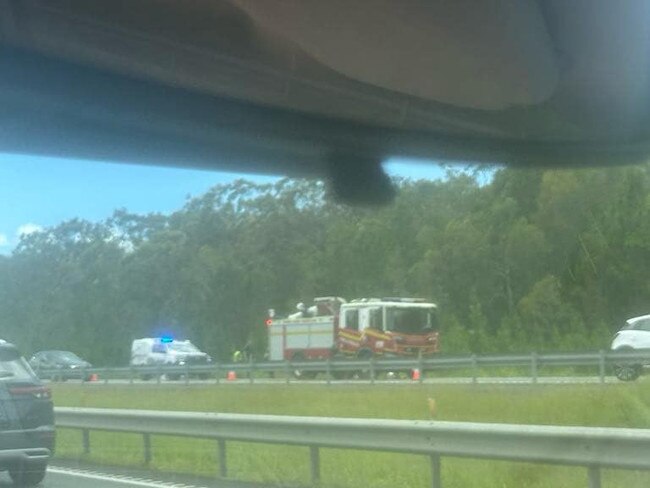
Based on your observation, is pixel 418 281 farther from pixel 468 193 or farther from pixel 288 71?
pixel 288 71

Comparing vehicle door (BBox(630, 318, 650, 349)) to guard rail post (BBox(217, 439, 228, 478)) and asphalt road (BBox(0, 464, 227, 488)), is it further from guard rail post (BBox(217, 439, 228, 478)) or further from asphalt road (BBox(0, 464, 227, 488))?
guard rail post (BBox(217, 439, 228, 478))

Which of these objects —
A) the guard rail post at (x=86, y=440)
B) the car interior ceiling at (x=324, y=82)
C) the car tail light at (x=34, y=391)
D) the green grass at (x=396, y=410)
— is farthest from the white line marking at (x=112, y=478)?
the car interior ceiling at (x=324, y=82)


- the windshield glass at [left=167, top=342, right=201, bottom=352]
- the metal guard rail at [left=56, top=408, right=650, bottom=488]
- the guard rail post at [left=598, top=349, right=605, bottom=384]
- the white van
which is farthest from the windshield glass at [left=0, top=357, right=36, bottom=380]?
the guard rail post at [left=598, top=349, right=605, bottom=384]

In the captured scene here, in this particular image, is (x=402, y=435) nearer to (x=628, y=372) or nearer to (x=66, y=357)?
(x=628, y=372)

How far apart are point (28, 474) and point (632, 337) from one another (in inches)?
188

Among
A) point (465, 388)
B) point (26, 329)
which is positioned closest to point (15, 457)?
point (26, 329)

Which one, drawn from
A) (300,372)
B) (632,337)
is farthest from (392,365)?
(632,337)

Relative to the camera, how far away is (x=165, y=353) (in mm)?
6535

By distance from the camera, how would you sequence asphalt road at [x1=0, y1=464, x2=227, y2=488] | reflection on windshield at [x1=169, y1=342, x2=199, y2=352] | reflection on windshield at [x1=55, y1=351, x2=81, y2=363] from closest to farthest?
reflection on windshield at [x1=169, y1=342, x2=199, y2=352]
reflection on windshield at [x1=55, y1=351, x2=81, y2=363]
asphalt road at [x1=0, y1=464, x2=227, y2=488]

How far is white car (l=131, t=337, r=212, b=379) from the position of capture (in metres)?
6.00

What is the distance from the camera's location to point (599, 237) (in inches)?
241

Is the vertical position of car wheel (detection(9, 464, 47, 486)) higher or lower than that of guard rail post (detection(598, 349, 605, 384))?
lower

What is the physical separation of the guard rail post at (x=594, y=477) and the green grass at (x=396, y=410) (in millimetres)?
717

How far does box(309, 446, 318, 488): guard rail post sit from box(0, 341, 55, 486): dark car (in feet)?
7.40
